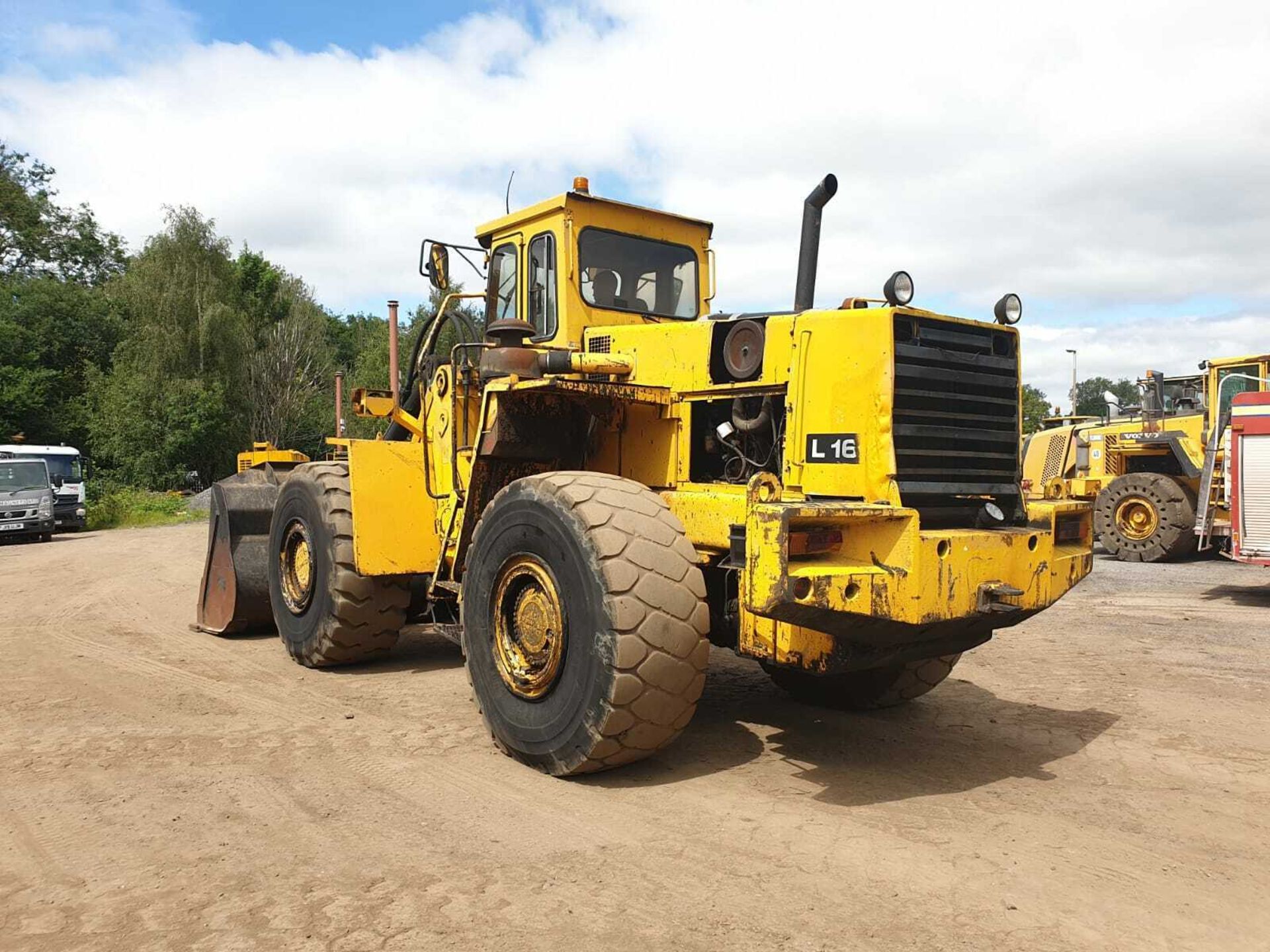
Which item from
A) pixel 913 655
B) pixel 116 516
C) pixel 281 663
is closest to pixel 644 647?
pixel 913 655

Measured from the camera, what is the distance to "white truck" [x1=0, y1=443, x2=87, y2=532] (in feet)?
87.7

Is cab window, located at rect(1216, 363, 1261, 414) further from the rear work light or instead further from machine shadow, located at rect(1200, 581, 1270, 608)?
the rear work light

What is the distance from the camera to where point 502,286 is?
23.3 feet

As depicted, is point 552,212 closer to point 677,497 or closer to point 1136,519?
point 677,497

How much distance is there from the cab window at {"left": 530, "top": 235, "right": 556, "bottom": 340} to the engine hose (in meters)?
1.68

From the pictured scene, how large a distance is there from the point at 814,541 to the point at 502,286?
12.0 ft

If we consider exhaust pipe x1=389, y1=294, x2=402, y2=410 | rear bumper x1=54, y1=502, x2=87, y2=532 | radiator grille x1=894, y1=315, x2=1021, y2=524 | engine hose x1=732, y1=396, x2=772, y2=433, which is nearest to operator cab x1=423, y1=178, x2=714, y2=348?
exhaust pipe x1=389, y1=294, x2=402, y2=410

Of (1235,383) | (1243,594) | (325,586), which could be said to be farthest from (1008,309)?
(1235,383)

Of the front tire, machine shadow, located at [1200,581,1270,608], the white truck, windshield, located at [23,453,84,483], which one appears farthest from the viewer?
windshield, located at [23,453,84,483]

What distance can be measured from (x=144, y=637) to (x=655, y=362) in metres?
6.20

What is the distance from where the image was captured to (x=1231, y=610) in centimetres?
1116

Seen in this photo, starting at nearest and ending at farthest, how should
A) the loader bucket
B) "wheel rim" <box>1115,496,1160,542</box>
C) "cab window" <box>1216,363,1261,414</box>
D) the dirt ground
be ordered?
1. the dirt ground
2. the loader bucket
3. "cab window" <box>1216,363,1261,414</box>
4. "wheel rim" <box>1115,496,1160,542</box>

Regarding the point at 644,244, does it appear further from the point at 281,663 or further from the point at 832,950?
the point at 832,950

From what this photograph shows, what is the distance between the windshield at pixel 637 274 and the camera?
657 centimetres
